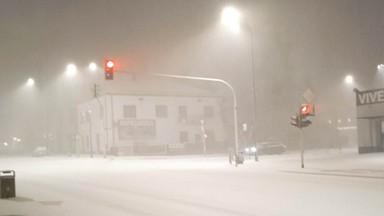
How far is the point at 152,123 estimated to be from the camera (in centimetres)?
6400

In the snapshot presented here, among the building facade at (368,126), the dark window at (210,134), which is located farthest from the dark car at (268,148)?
the dark window at (210,134)

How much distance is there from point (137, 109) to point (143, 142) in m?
4.45

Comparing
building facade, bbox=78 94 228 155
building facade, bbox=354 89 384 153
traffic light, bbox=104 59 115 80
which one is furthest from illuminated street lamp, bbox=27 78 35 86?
building facade, bbox=354 89 384 153

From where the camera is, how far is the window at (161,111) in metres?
65.0

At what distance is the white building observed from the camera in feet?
200

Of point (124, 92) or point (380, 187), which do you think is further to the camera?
point (124, 92)

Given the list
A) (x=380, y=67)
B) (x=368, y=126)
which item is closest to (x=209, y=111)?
(x=380, y=67)

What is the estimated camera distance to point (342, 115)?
80.2m

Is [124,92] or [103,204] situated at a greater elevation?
[124,92]

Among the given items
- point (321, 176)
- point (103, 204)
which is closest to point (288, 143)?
point (321, 176)

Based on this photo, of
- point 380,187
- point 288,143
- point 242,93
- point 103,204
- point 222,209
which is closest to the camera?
point 222,209

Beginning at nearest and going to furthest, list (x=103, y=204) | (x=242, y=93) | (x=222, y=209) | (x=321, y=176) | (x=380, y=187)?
1. (x=222, y=209)
2. (x=103, y=204)
3. (x=380, y=187)
4. (x=321, y=176)
5. (x=242, y=93)

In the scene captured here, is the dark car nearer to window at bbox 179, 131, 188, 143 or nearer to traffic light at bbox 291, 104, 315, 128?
window at bbox 179, 131, 188, 143

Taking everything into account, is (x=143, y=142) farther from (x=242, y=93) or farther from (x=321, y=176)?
(x=321, y=176)
